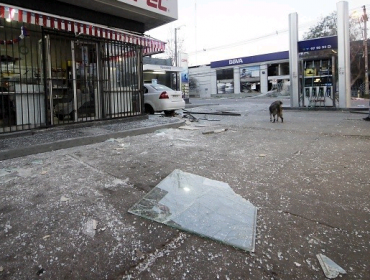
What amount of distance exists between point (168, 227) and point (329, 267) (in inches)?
51.1

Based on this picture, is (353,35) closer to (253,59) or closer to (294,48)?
(253,59)

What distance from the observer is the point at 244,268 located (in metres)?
1.85

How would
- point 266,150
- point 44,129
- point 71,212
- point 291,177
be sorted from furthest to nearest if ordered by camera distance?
point 44,129, point 266,150, point 291,177, point 71,212

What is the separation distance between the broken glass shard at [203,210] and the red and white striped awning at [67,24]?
15.9 ft

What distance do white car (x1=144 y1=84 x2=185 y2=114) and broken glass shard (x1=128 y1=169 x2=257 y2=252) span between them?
8242mm

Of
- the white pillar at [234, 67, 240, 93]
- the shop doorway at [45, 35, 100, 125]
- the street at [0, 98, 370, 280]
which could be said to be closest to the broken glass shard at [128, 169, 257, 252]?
the street at [0, 98, 370, 280]

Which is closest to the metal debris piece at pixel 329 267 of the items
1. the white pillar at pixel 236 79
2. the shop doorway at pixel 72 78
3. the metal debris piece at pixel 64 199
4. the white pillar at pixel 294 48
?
the metal debris piece at pixel 64 199

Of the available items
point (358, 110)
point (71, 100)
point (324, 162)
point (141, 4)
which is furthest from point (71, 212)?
point (358, 110)

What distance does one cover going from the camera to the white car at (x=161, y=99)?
37.5 feet

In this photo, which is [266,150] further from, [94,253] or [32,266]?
[32,266]

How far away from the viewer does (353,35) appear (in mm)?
32562

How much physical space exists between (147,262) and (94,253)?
437 mm

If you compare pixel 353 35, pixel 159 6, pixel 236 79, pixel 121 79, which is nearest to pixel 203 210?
pixel 121 79

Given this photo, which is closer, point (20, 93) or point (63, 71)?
point (20, 93)
